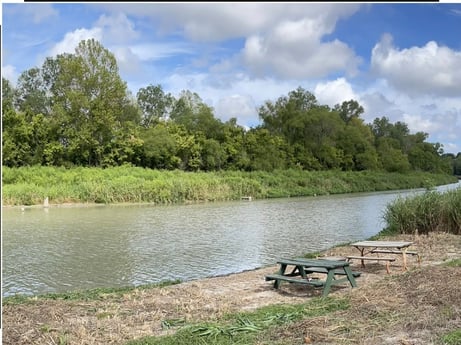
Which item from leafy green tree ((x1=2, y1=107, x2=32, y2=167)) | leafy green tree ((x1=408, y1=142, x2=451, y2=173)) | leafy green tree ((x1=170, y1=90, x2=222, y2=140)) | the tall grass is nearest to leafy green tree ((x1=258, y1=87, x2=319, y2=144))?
leafy green tree ((x1=170, y1=90, x2=222, y2=140))

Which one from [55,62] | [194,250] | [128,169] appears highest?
[55,62]

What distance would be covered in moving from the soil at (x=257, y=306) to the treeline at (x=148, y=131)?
29.8 m

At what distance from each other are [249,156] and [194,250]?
4127 cm

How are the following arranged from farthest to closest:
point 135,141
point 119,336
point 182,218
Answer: point 135,141, point 182,218, point 119,336

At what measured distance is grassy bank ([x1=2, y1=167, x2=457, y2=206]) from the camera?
32906mm

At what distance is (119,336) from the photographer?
494 centimetres

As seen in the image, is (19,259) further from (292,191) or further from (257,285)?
(292,191)

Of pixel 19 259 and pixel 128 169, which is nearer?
pixel 19 259

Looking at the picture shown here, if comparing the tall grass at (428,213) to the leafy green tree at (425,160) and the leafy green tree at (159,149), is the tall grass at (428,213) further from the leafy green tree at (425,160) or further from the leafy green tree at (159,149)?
the leafy green tree at (425,160)

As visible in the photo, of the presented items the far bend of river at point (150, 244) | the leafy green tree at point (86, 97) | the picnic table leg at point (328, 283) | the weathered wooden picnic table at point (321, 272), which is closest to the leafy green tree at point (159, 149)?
the leafy green tree at point (86, 97)

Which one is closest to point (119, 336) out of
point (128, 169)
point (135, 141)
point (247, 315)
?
point (247, 315)

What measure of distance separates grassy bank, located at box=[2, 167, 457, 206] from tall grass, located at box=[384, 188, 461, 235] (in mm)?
13586

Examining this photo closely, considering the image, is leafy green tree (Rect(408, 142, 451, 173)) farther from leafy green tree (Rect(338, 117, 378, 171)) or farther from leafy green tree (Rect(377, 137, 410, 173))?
leafy green tree (Rect(338, 117, 378, 171))

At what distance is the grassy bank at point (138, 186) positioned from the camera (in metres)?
32.9
